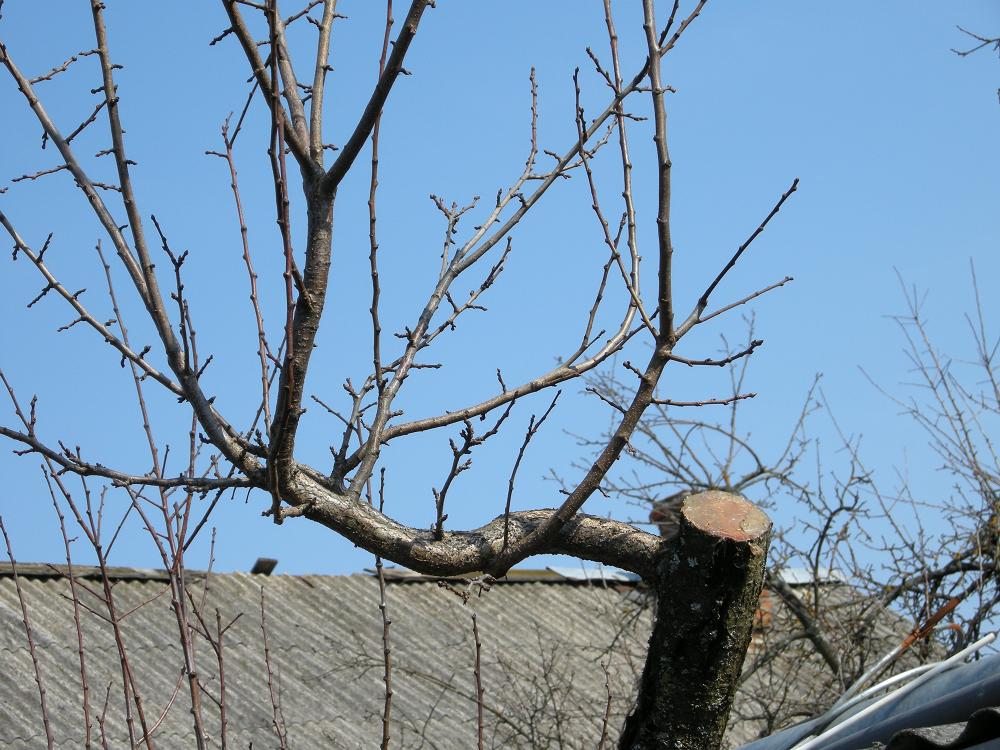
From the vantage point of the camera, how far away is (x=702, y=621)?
2484mm

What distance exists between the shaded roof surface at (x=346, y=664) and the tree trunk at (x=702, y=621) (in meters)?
2.87

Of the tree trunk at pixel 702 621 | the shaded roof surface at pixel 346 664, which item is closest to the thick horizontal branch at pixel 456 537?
the tree trunk at pixel 702 621

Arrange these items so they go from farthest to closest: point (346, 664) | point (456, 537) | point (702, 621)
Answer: point (346, 664) → point (456, 537) → point (702, 621)

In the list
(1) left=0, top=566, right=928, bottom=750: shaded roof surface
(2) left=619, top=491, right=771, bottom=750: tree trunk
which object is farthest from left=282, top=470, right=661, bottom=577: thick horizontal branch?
(1) left=0, top=566, right=928, bottom=750: shaded roof surface

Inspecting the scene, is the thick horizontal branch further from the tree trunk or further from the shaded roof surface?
the shaded roof surface

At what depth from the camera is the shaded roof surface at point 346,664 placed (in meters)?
6.21

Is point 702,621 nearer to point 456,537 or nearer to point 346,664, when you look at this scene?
point 456,537

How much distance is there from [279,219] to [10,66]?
3.18ft

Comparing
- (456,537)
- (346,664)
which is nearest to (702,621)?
(456,537)

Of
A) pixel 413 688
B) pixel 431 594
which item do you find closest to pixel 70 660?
pixel 413 688

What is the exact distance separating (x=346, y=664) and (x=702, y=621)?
5375 mm

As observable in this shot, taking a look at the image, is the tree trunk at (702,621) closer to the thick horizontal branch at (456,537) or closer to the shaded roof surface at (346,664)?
the thick horizontal branch at (456,537)

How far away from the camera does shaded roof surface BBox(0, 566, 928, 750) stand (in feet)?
20.4

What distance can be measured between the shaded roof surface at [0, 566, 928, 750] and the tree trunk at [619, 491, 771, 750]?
287cm
